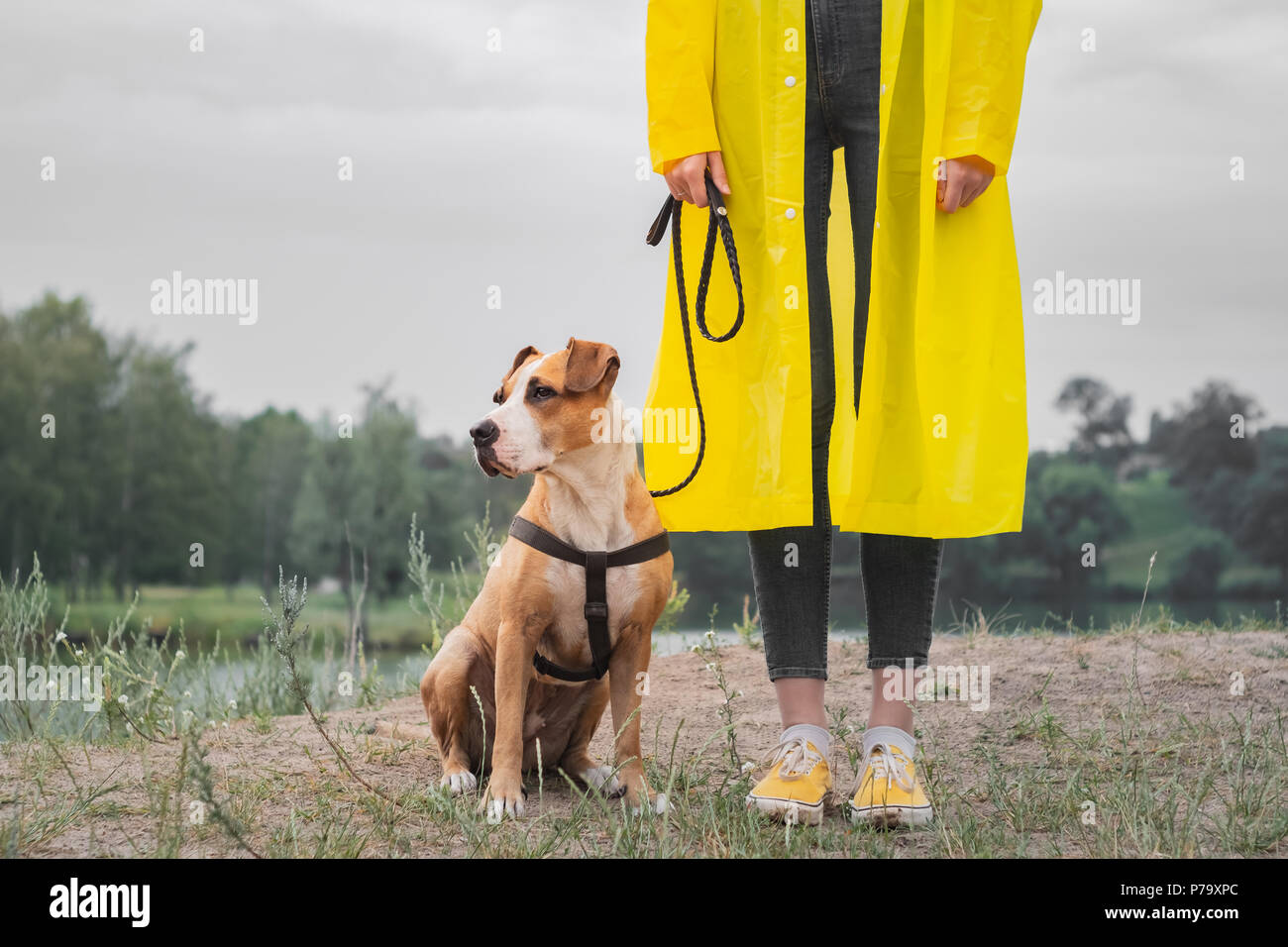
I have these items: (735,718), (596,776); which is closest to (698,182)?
(596,776)

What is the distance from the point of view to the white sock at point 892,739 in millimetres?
2631

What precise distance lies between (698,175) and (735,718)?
2099 millimetres

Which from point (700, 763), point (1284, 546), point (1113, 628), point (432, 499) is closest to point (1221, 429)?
point (1284, 546)

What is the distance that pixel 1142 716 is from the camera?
12.0 ft

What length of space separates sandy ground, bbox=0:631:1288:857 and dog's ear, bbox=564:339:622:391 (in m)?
1.01

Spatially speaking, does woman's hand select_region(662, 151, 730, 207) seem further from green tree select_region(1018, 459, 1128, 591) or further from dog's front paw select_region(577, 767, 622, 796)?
green tree select_region(1018, 459, 1128, 591)

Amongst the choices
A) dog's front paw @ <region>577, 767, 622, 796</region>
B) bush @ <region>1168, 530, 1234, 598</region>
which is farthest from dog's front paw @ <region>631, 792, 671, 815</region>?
bush @ <region>1168, 530, 1234, 598</region>

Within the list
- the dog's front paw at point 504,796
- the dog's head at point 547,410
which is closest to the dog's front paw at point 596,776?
the dog's front paw at point 504,796

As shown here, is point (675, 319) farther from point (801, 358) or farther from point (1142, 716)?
point (1142, 716)

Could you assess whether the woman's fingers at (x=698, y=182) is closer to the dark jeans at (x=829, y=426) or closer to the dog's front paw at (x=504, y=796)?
the dark jeans at (x=829, y=426)

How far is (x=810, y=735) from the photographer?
2.67 m

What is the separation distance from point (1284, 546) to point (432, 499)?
29.9 m

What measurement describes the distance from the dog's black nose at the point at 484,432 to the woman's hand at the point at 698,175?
0.84m
